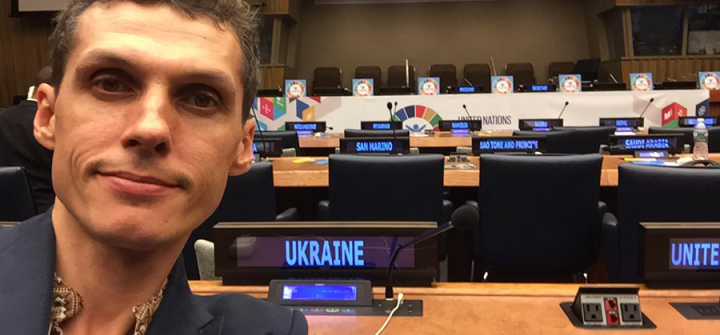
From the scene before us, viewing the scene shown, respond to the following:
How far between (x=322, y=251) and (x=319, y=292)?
0.10 m

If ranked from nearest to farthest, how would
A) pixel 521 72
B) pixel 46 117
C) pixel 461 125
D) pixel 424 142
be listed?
pixel 46 117 → pixel 424 142 → pixel 461 125 → pixel 521 72

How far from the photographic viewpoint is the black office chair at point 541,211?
2326 mm

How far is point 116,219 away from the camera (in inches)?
25.7

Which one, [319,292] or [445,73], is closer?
[319,292]

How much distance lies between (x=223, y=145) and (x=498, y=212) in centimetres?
188

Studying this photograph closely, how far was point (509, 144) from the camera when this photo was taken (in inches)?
148

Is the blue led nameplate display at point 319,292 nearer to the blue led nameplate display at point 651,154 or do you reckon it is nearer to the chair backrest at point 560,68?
the blue led nameplate display at point 651,154

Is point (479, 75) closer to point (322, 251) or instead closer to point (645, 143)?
point (645, 143)

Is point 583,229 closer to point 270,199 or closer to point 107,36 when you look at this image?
point 270,199

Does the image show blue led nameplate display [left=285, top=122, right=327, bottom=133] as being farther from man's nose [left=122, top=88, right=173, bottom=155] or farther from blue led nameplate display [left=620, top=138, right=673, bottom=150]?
man's nose [left=122, top=88, right=173, bottom=155]

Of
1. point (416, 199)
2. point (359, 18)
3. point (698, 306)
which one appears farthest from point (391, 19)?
point (698, 306)

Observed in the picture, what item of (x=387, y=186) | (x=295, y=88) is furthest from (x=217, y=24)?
(x=295, y=88)

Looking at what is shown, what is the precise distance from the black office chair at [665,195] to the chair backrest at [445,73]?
33.2 ft

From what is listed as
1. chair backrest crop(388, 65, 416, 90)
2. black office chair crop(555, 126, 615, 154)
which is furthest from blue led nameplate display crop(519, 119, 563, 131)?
chair backrest crop(388, 65, 416, 90)
